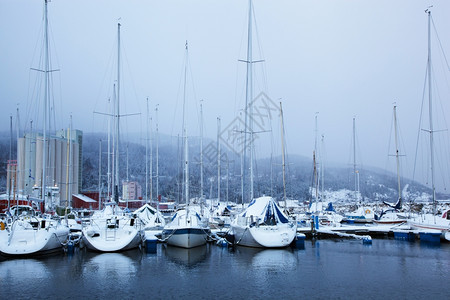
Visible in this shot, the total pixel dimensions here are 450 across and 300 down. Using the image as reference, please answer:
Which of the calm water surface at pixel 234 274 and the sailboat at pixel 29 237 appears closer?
the calm water surface at pixel 234 274

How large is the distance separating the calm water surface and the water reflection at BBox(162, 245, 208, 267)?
0.06 metres

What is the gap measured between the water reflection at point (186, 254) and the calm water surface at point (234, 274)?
0.20 ft

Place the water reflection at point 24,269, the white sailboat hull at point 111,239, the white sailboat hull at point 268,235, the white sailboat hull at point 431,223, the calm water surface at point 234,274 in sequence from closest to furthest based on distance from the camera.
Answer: the calm water surface at point 234,274 → the water reflection at point 24,269 → the white sailboat hull at point 111,239 → the white sailboat hull at point 268,235 → the white sailboat hull at point 431,223

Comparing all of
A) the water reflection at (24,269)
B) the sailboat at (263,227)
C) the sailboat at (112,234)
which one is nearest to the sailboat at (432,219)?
the sailboat at (263,227)

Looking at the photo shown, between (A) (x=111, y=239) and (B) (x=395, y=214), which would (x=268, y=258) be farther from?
(B) (x=395, y=214)

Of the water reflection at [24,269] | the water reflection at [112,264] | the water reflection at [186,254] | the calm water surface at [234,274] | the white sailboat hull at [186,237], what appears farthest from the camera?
the white sailboat hull at [186,237]

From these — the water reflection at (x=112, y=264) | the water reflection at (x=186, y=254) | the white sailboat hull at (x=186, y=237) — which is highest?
the white sailboat hull at (x=186, y=237)

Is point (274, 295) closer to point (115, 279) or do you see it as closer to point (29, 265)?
point (115, 279)

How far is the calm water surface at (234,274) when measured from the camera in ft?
50.9

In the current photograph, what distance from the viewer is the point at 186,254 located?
85.6 ft

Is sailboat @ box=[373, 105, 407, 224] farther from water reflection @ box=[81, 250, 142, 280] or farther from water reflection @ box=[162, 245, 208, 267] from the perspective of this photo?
water reflection @ box=[81, 250, 142, 280]

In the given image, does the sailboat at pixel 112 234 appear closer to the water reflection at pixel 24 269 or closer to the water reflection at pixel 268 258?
the water reflection at pixel 24 269

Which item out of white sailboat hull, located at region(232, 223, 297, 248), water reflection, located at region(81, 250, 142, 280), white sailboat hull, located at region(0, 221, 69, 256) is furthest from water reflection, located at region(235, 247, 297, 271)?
white sailboat hull, located at region(0, 221, 69, 256)

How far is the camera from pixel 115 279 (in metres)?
18.0
